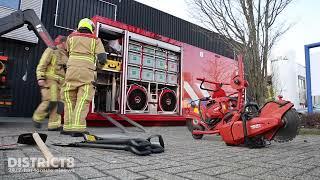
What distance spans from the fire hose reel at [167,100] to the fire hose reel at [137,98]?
60cm

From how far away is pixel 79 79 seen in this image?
4.70m

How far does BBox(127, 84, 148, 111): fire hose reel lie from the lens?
281 inches

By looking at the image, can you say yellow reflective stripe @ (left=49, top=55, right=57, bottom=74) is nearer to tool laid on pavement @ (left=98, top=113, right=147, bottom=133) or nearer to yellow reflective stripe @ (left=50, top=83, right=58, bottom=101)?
yellow reflective stripe @ (left=50, top=83, right=58, bottom=101)

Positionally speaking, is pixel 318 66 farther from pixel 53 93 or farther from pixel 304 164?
pixel 53 93

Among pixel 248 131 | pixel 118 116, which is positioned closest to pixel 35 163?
pixel 248 131

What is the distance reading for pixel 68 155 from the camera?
2.70 meters

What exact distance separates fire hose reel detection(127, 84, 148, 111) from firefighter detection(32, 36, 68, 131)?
1.76 meters

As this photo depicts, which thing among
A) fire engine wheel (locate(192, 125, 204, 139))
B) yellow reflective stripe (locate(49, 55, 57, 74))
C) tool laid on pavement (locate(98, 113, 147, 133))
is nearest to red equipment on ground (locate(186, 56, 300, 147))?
fire engine wheel (locate(192, 125, 204, 139))

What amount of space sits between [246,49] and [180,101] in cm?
245

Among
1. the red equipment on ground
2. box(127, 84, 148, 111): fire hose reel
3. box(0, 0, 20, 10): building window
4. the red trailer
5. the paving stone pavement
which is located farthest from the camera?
box(0, 0, 20, 10): building window

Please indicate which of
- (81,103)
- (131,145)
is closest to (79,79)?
(81,103)

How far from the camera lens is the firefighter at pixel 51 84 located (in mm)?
5855

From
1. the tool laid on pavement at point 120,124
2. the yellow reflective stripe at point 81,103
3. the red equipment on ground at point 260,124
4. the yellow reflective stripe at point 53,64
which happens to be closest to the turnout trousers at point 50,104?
the yellow reflective stripe at point 53,64

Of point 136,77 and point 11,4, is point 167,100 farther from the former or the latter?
point 11,4
